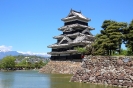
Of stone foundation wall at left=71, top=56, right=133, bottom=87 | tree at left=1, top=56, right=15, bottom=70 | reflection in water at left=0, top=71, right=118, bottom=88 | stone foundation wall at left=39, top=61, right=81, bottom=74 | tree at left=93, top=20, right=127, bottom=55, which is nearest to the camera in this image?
stone foundation wall at left=71, top=56, right=133, bottom=87

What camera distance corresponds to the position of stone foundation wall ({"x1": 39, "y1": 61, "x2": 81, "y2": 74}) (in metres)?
43.8

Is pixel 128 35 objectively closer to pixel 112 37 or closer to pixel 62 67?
pixel 112 37

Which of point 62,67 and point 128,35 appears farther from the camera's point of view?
point 62,67

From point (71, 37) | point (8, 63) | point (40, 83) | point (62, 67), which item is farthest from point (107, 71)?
point (8, 63)

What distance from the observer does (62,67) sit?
46625mm

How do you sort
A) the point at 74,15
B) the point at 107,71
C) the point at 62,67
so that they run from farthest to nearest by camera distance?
1. the point at 74,15
2. the point at 62,67
3. the point at 107,71

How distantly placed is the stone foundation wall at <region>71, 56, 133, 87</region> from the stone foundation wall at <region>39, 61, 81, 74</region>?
20.9 m

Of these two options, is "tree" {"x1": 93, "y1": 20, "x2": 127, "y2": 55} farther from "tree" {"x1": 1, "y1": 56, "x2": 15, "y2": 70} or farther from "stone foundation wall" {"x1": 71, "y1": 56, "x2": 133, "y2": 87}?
"tree" {"x1": 1, "y1": 56, "x2": 15, "y2": 70}

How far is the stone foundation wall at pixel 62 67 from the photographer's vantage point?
4378 centimetres

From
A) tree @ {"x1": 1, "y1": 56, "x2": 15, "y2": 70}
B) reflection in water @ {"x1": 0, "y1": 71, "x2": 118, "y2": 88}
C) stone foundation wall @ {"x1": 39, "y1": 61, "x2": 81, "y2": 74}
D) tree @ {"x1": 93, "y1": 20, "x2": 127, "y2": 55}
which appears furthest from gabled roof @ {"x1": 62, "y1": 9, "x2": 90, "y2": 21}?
tree @ {"x1": 93, "y1": 20, "x2": 127, "y2": 55}

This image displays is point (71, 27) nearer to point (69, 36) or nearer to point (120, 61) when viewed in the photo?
point (69, 36)

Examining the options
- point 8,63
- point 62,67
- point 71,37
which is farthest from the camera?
point 8,63

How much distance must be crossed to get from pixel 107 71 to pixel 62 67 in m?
27.2

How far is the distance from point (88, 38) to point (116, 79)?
29699mm
